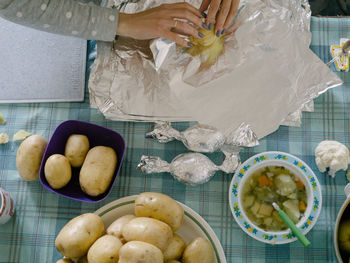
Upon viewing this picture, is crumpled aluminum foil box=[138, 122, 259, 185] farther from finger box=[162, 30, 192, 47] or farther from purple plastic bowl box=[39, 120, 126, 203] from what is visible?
finger box=[162, 30, 192, 47]

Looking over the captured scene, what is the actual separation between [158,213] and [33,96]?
500mm

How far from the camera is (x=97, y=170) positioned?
0.77 m

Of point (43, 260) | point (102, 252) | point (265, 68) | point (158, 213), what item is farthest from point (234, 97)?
point (43, 260)

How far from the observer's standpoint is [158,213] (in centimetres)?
71

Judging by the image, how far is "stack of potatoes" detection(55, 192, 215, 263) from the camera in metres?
0.66

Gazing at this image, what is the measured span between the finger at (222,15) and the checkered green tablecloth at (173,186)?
0.27m

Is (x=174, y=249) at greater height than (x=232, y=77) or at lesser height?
lesser

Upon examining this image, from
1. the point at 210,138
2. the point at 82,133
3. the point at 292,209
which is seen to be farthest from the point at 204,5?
the point at 292,209

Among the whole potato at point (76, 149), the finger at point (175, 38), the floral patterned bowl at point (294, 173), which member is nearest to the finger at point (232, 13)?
the finger at point (175, 38)

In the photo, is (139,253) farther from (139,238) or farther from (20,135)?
(20,135)

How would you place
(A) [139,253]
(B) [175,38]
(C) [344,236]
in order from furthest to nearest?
(B) [175,38], (C) [344,236], (A) [139,253]

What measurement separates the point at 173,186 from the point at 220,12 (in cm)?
46

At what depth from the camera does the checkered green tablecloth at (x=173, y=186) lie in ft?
2.75

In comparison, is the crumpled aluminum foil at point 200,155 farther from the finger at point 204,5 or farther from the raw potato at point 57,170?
the finger at point 204,5
